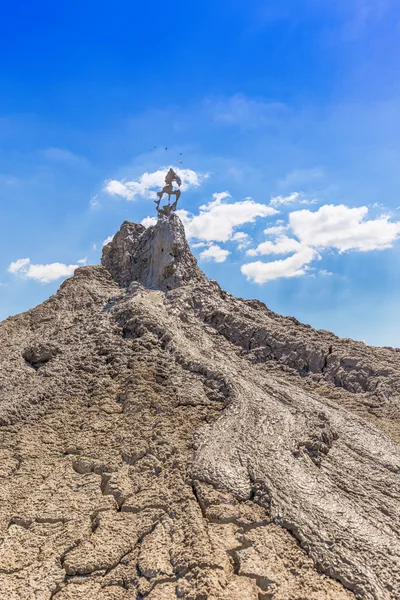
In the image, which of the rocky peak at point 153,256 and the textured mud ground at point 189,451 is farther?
the rocky peak at point 153,256

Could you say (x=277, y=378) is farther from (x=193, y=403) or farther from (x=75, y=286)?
(x=75, y=286)

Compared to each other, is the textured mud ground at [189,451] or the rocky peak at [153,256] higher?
the rocky peak at [153,256]

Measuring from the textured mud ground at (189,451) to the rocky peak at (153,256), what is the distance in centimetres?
11

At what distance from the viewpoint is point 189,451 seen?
8.06 metres

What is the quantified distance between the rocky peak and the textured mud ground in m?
0.11

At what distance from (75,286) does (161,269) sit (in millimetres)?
2579

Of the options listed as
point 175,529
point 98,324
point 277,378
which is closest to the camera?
point 175,529

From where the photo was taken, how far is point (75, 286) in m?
14.0

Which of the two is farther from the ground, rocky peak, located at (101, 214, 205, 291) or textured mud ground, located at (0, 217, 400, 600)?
rocky peak, located at (101, 214, 205, 291)

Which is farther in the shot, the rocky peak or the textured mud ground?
the rocky peak

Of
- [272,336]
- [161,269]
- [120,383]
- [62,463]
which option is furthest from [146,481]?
[161,269]

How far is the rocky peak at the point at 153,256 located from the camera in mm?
13895

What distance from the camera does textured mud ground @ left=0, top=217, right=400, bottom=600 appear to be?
6.01 metres

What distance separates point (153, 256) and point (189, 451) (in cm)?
772
